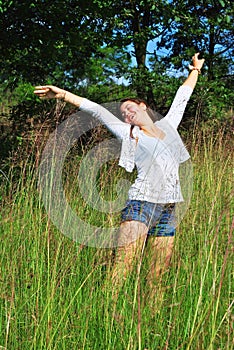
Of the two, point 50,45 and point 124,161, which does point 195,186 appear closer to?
point 124,161

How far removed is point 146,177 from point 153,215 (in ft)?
0.67

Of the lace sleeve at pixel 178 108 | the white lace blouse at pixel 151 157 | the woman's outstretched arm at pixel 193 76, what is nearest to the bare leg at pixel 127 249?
the white lace blouse at pixel 151 157

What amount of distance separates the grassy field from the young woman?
0.25ft

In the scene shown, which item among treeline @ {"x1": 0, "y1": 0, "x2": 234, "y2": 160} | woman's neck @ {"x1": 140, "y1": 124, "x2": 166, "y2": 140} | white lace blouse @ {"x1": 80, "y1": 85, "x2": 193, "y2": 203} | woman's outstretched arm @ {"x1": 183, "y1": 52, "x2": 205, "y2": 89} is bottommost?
white lace blouse @ {"x1": 80, "y1": 85, "x2": 193, "y2": 203}

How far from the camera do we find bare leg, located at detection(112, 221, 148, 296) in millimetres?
2006

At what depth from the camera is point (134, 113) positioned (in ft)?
9.07

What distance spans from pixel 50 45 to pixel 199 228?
12.3ft

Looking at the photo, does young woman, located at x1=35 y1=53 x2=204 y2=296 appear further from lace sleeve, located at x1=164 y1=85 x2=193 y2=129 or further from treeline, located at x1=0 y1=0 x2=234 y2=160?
treeline, located at x1=0 y1=0 x2=234 y2=160

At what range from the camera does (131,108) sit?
278cm

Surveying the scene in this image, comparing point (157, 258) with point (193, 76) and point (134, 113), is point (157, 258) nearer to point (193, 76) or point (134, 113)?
point (134, 113)

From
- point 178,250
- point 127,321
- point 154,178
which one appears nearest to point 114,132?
point 154,178

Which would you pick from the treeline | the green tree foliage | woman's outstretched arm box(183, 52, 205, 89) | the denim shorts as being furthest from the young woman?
the green tree foliage

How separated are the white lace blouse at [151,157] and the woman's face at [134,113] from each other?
0.04 meters

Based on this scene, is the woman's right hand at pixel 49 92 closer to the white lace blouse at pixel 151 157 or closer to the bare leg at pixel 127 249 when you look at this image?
the white lace blouse at pixel 151 157
